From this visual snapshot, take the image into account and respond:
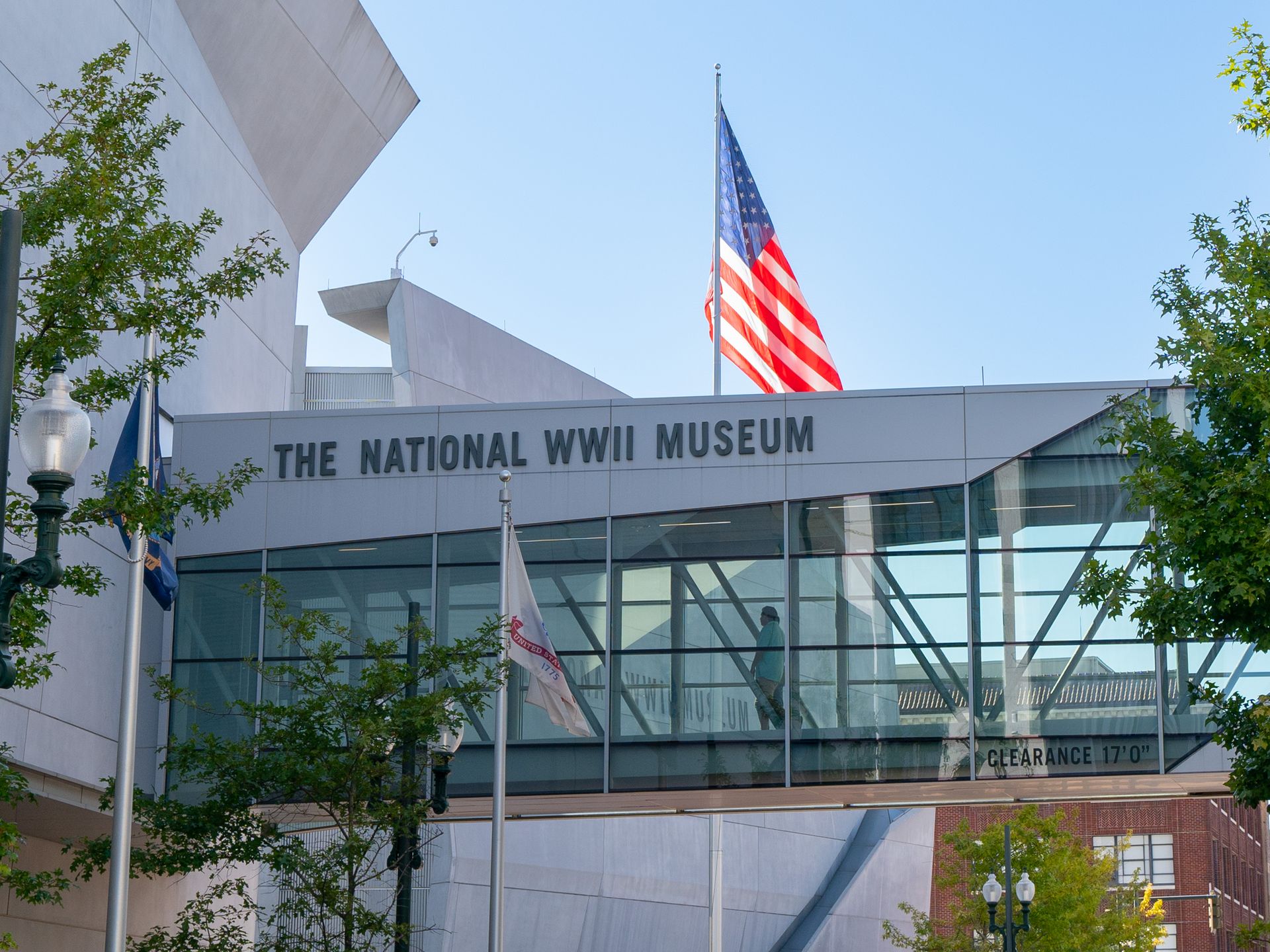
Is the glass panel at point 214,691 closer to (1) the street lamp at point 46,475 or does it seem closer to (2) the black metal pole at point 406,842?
(2) the black metal pole at point 406,842

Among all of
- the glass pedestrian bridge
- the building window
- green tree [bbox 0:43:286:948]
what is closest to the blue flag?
green tree [bbox 0:43:286:948]

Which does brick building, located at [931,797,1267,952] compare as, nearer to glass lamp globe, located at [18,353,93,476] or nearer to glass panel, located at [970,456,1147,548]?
glass panel, located at [970,456,1147,548]

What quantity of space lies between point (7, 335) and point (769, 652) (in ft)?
57.9

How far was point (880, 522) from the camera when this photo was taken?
25.2 m

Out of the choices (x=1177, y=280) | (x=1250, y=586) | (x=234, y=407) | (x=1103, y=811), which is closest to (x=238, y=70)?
(x=234, y=407)

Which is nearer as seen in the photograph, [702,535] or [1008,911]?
[702,535]

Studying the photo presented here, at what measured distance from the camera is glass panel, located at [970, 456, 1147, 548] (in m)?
24.9

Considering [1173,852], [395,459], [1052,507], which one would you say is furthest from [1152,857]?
[395,459]

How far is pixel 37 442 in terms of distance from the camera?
895cm

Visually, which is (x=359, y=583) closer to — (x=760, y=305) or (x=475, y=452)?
(x=475, y=452)

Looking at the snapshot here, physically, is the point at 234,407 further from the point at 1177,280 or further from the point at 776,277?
the point at 1177,280

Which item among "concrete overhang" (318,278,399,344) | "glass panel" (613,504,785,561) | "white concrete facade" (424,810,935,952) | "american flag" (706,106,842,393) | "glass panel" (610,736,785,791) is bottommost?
"white concrete facade" (424,810,935,952)

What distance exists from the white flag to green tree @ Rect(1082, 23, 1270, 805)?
23.9 feet

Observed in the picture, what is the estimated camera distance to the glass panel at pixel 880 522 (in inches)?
985
